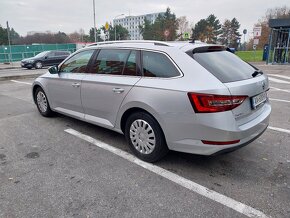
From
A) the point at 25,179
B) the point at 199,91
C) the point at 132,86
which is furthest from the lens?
the point at 132,86

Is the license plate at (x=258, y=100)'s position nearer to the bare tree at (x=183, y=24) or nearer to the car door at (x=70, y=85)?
the car door at (x=70, y=85)

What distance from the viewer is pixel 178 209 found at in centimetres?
248

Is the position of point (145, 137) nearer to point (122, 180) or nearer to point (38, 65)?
point (122, 180)

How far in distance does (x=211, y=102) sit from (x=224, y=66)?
0.71 m

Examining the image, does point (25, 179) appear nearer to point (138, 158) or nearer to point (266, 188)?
point (138, 158)

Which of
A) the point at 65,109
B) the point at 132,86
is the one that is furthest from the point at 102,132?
the point at 132,86

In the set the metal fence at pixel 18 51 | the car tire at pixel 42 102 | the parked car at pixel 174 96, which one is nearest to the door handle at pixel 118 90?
the parked car at pixel 174 96

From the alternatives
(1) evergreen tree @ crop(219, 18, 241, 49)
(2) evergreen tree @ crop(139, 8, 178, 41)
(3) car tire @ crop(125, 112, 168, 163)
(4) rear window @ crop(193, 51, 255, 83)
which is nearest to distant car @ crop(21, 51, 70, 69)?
(3) car tire @ crop(125, 112, 168, 163)

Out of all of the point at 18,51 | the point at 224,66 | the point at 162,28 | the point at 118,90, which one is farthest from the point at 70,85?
the point at 162,28

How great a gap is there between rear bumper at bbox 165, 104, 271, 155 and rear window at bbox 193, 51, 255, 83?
50 centimetres

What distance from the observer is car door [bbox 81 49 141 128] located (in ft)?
11.5

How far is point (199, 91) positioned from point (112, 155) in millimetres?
1696

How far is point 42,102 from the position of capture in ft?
18.3

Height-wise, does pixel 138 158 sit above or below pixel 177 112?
below
